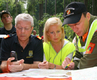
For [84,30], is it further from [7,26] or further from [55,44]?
[7,26]

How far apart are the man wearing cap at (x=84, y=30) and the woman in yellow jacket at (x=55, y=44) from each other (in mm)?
338

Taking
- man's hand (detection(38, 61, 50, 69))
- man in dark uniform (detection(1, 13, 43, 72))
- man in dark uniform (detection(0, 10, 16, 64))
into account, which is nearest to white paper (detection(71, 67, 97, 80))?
man's hand (detection(38, 61, 50, 69))

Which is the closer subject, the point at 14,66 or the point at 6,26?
the point at 14,66

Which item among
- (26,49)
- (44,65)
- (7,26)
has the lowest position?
(44,65)

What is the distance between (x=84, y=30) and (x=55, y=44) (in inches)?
25.8

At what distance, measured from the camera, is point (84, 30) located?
1.80m

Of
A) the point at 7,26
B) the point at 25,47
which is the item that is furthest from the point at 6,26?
the point at 25,47

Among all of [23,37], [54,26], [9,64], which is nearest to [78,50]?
[54,26]

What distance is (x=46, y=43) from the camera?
7.58 ft

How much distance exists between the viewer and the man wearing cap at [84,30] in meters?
1.64

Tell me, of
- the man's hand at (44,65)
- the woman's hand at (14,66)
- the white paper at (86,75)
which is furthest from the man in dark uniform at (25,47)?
the white paper at (86,75)

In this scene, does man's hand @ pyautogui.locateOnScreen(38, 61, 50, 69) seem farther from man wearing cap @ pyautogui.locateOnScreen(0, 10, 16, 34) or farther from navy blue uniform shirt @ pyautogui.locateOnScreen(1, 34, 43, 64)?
man wearing cap @ pyautogui.locateOnScreen(0, 10, 16, 34)

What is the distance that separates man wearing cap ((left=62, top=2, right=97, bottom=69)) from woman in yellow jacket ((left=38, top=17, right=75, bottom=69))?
34 centimetres

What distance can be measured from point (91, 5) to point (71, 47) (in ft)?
26.1
